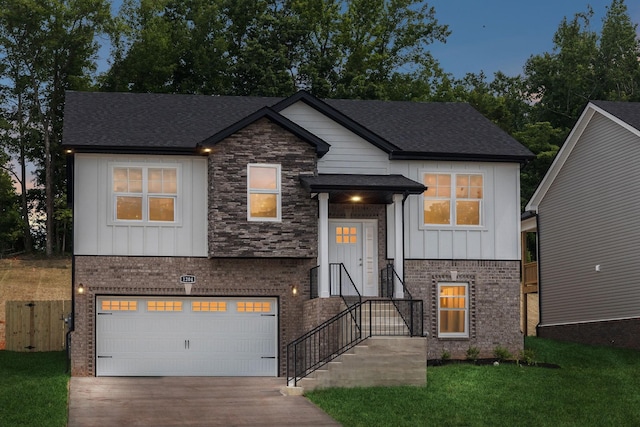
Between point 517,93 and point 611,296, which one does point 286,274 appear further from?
point 517,93

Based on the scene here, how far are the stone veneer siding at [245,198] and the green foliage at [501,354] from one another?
5.56m

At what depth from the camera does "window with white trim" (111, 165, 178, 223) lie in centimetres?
2831

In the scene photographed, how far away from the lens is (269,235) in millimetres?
28156

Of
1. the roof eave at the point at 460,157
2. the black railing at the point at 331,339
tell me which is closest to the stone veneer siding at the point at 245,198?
the black railing at the point at 331,339

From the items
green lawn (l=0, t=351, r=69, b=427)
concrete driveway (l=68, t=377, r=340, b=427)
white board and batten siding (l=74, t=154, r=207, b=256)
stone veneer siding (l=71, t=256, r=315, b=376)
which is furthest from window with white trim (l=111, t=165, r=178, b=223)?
green lawn (l=0, t=351, r=69, b=427)

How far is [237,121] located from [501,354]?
9.27 meters

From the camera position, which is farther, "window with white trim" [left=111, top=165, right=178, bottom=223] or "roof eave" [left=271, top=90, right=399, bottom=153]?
"roof eave" [left=271, top=90, right=399, bottom=153]

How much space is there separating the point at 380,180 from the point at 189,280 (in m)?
5.50

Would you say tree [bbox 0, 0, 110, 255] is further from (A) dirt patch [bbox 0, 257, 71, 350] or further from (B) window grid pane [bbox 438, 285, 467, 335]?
(B) window grid pane [bbox 438, 285, 467, 335]

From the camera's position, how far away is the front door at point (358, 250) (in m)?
29.5

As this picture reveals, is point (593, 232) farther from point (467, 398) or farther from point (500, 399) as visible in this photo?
point (467, 398)

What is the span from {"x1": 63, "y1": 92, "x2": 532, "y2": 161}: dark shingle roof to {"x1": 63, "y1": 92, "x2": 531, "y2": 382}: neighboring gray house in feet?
0.28

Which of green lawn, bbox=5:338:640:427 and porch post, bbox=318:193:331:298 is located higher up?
porch post, bbox=318:193:331:298

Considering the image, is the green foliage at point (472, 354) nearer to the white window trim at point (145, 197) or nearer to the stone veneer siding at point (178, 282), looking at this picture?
the stone veneer siding at point (178, 282)
